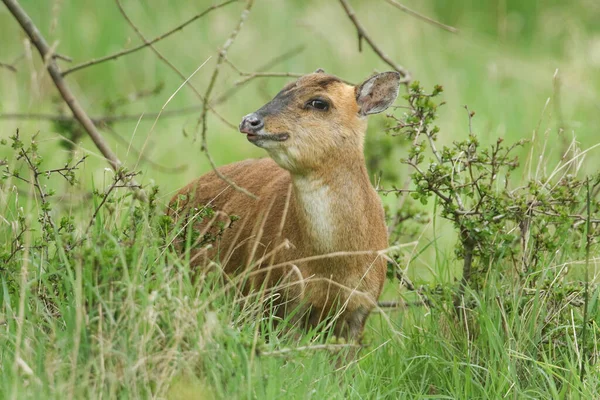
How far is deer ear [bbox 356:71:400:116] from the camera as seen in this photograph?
219 inches

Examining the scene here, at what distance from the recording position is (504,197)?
523 cm

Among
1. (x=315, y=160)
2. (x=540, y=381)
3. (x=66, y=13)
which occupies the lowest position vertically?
(x=540, y=381)

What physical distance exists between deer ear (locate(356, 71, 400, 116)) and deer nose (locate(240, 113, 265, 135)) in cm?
68

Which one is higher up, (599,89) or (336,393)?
(599,89)

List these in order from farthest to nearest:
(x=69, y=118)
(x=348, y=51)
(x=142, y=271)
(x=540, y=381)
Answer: (x=348, y=51)
(x=69, y=118)
(x=540, y=381)
(x=142, y=271)

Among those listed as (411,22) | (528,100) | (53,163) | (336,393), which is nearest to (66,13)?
(53,163)

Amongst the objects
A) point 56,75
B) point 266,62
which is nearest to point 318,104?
point 56,75

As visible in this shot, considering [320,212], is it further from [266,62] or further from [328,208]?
[266,62]

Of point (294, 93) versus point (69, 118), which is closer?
point (294, 93)

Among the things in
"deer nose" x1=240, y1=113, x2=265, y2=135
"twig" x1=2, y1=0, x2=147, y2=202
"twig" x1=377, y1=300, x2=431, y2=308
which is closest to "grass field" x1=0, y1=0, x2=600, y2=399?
"twig" x1=377, y1=300, x2=431, y2=308

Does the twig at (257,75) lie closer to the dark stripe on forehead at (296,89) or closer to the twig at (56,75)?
the dark stripe on forehead at (296,89)

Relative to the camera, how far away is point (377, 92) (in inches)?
221

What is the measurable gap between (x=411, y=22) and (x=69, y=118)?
19.8 ft

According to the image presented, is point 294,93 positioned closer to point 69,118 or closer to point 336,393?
point 336,393
